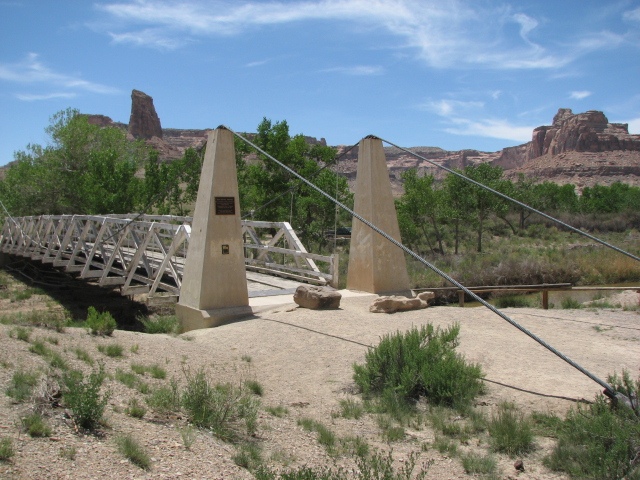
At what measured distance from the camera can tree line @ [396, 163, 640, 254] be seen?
32.8 m

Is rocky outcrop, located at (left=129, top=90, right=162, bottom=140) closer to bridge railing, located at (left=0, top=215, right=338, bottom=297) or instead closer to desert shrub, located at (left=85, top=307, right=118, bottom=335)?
bridge railing, located at (left=0, top=215, right=338, bottom=297)

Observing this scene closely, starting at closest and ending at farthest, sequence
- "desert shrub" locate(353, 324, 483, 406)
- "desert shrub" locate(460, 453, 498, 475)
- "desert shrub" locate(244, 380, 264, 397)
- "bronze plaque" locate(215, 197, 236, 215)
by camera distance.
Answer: "desert shrub" locate(460, 453, 498, 475) < "desert shrub" locate(353, 324, 483, 406) < "desert shrub" locate(244, 380, 264, 397) < "bronze plaque" locate(215, 197, 236, 215)

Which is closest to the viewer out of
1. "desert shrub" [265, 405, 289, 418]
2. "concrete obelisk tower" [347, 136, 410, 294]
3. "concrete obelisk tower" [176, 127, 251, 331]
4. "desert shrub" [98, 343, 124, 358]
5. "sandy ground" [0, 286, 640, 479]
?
"sandy ground" [0, 286, 640, 479]

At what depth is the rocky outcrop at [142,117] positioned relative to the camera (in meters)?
129

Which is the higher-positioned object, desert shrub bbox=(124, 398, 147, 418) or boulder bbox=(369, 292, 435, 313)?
boulder bbox=(369, 292, 435, 313)

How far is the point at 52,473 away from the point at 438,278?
729 inches

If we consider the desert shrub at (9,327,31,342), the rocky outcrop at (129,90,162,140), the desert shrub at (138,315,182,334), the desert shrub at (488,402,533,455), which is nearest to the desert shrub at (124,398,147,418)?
the desert shrub at (9,327,31,342)

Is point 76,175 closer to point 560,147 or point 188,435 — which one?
point 188,435

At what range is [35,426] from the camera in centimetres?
439

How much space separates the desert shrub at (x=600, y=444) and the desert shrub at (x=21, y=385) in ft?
14.6

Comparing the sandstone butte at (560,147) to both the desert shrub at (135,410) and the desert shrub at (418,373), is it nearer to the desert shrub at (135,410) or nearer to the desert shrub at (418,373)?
the desert shrub at (418,373)

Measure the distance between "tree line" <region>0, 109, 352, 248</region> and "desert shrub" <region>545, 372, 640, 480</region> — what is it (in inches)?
572

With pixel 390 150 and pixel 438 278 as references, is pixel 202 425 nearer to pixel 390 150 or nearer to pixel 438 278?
pixel 438 278

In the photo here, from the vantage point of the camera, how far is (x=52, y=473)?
3.89m
